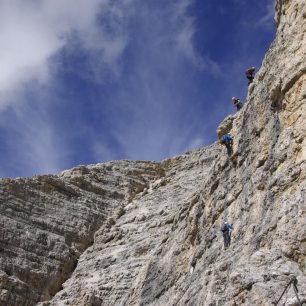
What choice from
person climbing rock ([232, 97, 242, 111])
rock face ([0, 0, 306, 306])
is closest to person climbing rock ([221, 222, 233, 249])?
rock face ([0, 0, 306, 306])

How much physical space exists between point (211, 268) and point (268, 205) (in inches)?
104

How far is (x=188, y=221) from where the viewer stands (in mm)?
27969

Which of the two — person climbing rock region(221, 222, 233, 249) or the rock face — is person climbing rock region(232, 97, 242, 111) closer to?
the rock face

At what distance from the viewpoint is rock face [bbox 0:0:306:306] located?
1738 centimetres

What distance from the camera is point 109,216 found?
47.9m

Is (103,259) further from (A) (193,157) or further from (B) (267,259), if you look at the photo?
(B) (267,259)

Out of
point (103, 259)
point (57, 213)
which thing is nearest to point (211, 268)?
point (103, 259)

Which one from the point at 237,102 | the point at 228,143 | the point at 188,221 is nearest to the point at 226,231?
the point at 228,143

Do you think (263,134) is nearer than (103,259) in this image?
Yes

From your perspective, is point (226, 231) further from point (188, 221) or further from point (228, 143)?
point (188, 221)

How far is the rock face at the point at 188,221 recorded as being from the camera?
57.0ft

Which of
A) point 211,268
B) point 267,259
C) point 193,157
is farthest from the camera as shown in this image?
point 193,157

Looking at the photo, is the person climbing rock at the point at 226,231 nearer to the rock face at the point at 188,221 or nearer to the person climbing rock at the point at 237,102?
the rock face at the point at 188,221

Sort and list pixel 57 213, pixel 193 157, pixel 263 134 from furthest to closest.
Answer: pixel 193 157 → pixel 57 213 → pixel 263 134
